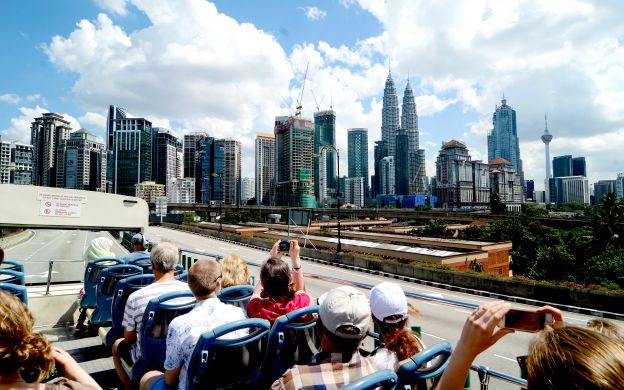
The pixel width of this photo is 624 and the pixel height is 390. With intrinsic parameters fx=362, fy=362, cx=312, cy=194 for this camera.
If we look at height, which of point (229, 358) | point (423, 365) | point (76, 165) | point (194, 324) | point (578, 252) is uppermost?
point (76, 165)

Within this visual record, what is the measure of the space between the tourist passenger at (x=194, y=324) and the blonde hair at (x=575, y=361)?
2270 mm

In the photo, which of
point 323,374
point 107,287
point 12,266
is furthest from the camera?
point 12,266

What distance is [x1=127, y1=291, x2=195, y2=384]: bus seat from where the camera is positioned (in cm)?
348

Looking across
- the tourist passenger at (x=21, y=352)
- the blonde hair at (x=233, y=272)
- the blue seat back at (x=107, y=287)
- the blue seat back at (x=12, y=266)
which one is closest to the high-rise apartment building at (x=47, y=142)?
the blue seat back at (x=12, y=266)

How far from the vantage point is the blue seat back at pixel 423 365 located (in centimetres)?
223

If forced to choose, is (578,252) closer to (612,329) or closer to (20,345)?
(612,329)


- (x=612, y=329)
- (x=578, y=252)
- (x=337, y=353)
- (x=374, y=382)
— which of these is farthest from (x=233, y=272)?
(x=578, y=252)

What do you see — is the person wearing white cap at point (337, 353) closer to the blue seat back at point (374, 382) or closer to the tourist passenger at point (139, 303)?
the blue seat back at point (374, 382)

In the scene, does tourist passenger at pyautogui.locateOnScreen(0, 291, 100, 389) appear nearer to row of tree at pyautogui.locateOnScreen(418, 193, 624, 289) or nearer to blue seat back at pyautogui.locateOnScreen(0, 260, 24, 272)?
blue seat back at pyautogui.locateOnScreen(0, 260, 24, 272)

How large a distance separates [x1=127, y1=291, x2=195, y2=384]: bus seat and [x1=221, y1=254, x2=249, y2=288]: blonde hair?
99 centimetres

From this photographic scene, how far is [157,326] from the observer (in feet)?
11.6

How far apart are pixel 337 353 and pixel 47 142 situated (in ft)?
760

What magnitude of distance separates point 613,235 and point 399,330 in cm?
6203

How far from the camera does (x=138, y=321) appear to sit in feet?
12.7
